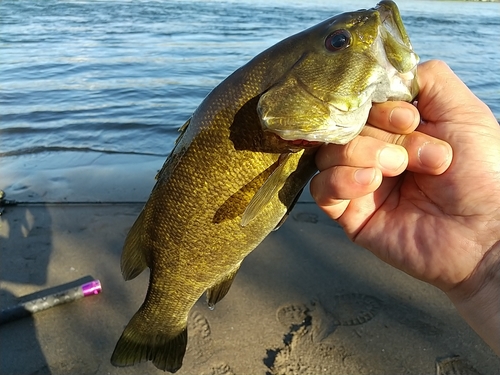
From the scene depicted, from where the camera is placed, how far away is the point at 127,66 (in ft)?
45.9

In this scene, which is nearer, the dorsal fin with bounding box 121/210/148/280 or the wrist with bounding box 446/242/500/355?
the wrist with bounding box 446/242/500/355

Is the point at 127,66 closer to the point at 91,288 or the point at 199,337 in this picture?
the point at 91,288

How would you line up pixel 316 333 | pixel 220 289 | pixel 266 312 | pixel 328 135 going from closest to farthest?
pixel 328 135
pixel 220 289
pixel 316 333
pixel 266 312

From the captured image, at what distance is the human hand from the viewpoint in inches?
79.7

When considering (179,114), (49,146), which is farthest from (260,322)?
(179,114)

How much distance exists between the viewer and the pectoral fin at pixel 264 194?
1.91 metres

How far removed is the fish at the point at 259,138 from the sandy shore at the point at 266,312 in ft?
4.55

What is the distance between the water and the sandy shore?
137 inches

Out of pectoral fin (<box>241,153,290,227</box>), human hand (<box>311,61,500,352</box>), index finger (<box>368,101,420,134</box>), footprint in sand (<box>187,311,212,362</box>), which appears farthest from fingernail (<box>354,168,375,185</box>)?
footprint in sand (<box>187,311,212,362</box>)

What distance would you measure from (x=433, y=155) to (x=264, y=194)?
2.70 feet

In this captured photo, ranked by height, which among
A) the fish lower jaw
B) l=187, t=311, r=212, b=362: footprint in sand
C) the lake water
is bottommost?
the lake water

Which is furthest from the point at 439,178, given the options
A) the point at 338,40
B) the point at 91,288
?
the point at 91,288

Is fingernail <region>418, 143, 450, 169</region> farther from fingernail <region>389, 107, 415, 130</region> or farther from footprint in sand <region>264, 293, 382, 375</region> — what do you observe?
footprint in sand <region>264, 293, 382, 375</region>

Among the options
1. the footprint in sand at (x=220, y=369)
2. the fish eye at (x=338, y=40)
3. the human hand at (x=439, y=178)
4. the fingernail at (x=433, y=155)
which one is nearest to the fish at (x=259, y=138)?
the fish eye at (x=338, y=40)
